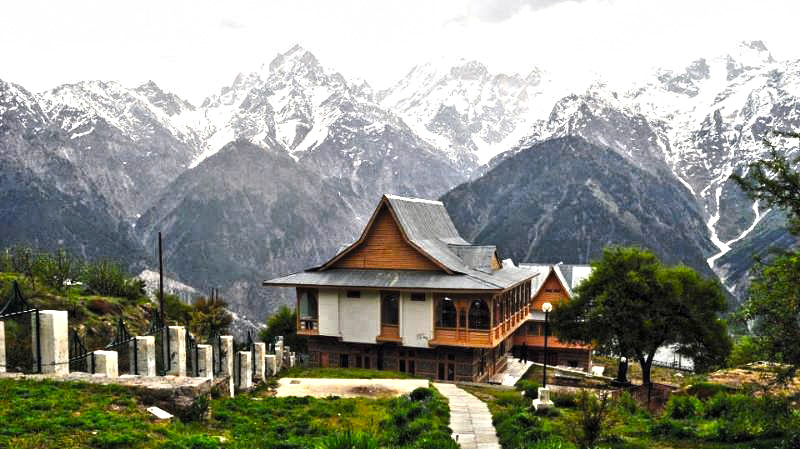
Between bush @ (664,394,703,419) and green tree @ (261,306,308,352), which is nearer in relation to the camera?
bush @ (664,394,703,419)

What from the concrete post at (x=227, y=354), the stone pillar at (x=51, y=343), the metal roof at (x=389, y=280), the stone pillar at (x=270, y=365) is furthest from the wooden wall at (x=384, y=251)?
the stone pillar at (x=51, y=343)

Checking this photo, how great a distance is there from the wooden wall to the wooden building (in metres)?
0.07

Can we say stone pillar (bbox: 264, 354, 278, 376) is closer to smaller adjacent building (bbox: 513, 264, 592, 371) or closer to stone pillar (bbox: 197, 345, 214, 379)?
stone pillar (bbox: 197, 345, 214, 379)

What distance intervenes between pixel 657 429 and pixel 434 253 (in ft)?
75.5

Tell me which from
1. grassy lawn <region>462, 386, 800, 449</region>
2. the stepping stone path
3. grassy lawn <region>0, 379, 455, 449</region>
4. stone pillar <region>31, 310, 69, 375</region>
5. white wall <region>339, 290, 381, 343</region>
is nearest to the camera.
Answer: grassy lawn <region>0, 379, 455, 449</region>

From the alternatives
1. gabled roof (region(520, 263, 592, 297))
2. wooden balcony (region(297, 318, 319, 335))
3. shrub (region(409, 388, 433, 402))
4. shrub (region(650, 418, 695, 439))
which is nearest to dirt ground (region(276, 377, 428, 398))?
shrub (region(409, 388, 433, 402))

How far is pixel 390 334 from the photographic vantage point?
3794 centimetres

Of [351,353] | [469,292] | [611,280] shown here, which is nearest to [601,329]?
[611,280]

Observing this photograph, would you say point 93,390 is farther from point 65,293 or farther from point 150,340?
point 65,293

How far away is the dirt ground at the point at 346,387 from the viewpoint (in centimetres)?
2642

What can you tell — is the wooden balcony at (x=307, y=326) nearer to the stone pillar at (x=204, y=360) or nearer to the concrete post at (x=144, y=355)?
the stone pillar at (x=204, y=360)

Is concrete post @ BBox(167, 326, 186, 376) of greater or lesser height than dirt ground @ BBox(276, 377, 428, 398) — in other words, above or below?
above

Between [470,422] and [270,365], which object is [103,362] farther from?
[270,365]

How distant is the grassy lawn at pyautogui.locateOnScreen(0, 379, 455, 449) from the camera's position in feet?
40.0
